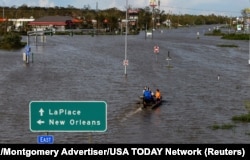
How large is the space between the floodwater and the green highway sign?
3.01 ft

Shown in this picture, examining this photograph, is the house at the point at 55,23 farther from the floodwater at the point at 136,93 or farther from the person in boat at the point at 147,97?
the person in boat at the point at 147,97

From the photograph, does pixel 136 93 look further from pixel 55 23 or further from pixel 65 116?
pixel 55 23

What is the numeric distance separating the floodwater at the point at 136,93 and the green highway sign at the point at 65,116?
0.92 m

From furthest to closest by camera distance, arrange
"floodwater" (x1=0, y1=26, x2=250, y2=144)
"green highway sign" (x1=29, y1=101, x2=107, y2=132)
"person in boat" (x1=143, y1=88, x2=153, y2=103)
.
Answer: "person in boat" (x1=143, y1=88, x2=153, y2=103) < "floodwater" (x1=0, y1=26, x2=250, y2=144) < "green highway sign" (x1=29, y1=101, x2=107, y2=132)

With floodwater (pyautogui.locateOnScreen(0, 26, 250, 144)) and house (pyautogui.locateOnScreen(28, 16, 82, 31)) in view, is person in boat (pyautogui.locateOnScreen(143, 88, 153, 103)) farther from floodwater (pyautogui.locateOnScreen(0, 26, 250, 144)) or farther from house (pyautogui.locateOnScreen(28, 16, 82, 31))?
house (pyautogui.locateOnScreen(28, 16, 82, 31))

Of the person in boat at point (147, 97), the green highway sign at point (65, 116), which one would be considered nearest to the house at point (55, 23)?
the person in boat at point (147, 97)

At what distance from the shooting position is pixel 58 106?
40.7ft

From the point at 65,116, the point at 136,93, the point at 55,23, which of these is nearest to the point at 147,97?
the point at 136,93

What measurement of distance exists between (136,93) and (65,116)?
103 ft

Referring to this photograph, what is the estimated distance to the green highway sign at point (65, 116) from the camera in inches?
486

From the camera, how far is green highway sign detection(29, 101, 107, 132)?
40.5ft

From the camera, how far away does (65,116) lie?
1236 cm

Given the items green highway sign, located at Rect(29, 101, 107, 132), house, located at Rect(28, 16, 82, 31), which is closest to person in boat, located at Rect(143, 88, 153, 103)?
green highway sign, located at Rect(29, 101, 107, 132)

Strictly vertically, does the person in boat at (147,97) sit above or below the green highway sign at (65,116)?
below
